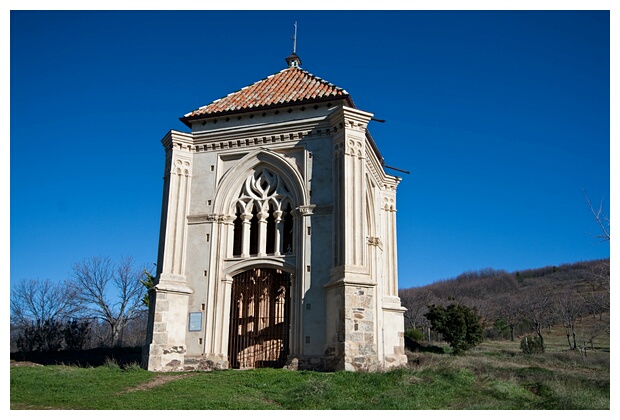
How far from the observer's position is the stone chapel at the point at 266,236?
1941cm

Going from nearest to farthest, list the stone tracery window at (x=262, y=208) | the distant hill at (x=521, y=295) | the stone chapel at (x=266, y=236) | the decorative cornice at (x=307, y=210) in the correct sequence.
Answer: the stone chapel at (x=266, y=236) < the decorative cornice at (x=307, y=210) < the stone tracery window at (x=262, y=208) < the distant hill at (x=521, y=295)

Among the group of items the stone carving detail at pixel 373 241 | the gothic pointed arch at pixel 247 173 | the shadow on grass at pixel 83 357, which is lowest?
the shadow on grass at pixel 83 357

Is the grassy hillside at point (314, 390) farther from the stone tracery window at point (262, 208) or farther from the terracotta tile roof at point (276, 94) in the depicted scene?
the terracotta tile roof at point (276, 94)

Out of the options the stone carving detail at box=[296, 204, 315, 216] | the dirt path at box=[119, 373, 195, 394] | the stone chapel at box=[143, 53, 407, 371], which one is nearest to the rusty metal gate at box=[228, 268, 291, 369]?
the stone chapel at box=[143, 53, 407, 371]

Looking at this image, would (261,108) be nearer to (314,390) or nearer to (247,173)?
(247,173)

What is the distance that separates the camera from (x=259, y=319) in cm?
2228

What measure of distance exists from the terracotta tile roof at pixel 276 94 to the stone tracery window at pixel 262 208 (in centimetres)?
276

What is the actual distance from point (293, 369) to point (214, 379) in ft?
10.6

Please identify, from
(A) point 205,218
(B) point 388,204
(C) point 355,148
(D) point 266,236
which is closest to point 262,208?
(D) point 266,236

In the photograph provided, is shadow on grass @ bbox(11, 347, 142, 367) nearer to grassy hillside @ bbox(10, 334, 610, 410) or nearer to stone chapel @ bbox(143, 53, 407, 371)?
stone chapel @ bbox(143, 53, 407, 371)

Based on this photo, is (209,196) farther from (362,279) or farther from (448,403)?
(448,403)

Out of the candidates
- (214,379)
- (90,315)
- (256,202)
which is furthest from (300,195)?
(90,315)

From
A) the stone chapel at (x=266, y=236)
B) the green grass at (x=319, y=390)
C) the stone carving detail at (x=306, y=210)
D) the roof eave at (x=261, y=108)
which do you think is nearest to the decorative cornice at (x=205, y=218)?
the stone chapel at (x=266, y=236)

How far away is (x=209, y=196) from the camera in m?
22.2
